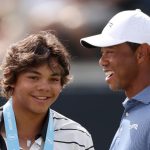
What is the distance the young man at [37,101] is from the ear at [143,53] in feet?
1.31

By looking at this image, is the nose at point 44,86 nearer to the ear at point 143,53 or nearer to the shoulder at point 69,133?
the shoulder at point 69,133

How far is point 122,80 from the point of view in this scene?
9.20 ft

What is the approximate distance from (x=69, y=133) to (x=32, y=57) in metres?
0.39

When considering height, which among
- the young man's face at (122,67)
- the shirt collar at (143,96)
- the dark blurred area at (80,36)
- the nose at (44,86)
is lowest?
the dark blurred area at (80,36)

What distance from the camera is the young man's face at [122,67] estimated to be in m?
2.80

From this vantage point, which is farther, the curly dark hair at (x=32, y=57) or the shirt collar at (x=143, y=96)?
the curly dark hair at (x=32, y=57)

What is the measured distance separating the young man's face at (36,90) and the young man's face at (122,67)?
0.94 feet

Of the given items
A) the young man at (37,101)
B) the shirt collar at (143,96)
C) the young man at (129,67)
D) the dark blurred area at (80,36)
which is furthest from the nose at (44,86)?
the dark blurred area at (80,36)

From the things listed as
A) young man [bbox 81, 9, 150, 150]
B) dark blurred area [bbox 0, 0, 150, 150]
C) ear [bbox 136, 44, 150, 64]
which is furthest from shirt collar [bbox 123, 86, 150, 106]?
dark blurred area [bbox 0, 0, 150, 150]

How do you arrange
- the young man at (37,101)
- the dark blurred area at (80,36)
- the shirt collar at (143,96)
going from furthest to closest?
the dark blurred area at (80,36) < the young man at (37,101) < the shirt collar at (143,96)

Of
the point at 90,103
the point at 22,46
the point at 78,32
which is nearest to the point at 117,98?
the point at 90,103

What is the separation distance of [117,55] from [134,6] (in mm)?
2205

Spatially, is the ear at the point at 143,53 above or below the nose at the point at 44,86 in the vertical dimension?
above

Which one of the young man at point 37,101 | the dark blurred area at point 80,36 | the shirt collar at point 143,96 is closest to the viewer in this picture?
the shirt collar at point 143,96
